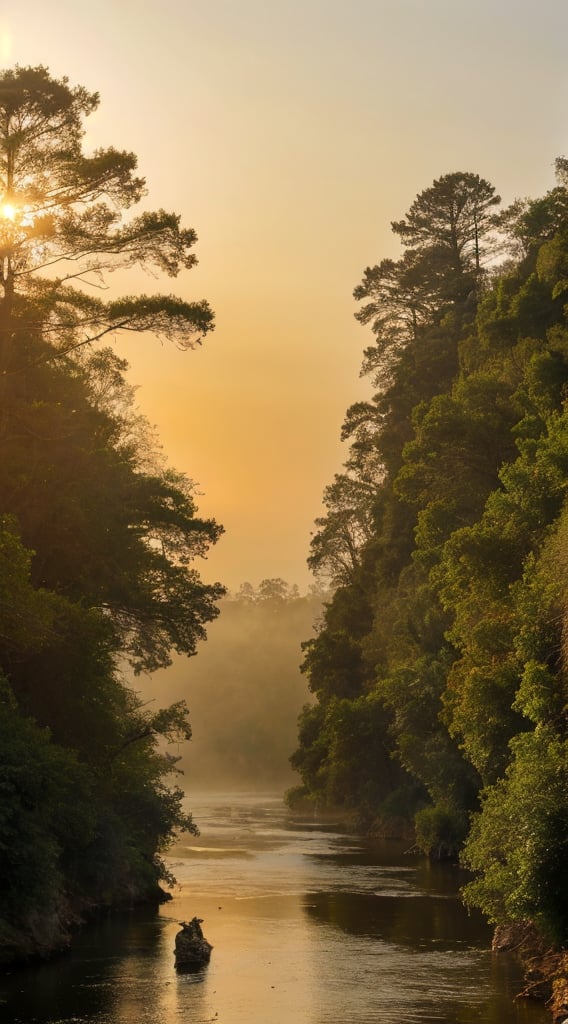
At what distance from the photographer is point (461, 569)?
44750 millimetres

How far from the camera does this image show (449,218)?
94.1 m

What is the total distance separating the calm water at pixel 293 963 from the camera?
26422 mm

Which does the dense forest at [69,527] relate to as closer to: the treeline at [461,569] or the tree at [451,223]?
the treeline at [461,569]

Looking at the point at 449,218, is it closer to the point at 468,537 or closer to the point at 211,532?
the point at 211,532

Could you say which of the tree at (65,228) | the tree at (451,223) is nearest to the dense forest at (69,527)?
the tree at (65,228)

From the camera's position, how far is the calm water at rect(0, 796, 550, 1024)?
1040 inches

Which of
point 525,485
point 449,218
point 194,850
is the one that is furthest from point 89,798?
point 449,218

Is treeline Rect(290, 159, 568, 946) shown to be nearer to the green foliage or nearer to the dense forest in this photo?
the green foliage

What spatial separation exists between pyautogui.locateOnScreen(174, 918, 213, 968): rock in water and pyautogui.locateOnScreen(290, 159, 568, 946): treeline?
7.39 m

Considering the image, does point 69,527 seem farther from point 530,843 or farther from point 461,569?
point 530,843

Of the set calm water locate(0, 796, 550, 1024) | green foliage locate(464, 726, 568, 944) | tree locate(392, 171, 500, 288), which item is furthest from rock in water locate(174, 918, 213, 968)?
tree locate(392, 171, 500, 288)

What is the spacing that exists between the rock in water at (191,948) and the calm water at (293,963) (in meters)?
0.34

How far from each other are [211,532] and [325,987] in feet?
86.7

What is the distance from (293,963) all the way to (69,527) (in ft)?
58.6
